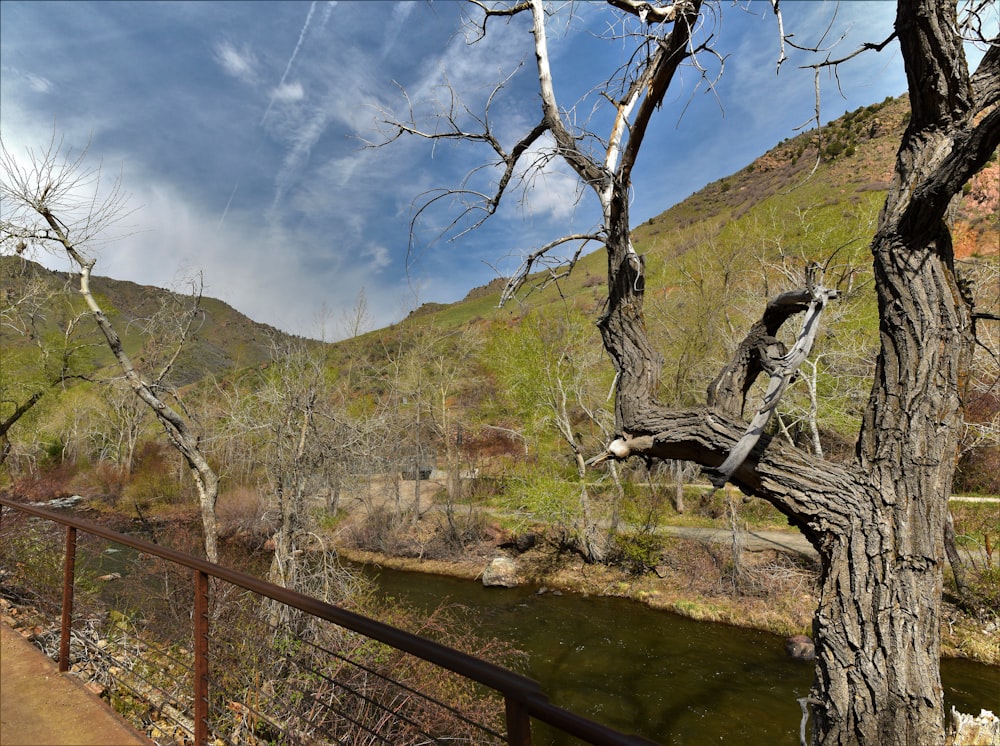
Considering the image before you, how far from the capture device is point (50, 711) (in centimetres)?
294

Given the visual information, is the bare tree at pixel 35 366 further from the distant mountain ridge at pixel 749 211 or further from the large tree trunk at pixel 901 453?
the large tree trunk at pixel 901 453

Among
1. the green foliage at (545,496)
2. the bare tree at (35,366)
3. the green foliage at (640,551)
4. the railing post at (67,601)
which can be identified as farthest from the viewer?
the bare tree at (35,366)

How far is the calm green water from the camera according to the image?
8414 millimetres

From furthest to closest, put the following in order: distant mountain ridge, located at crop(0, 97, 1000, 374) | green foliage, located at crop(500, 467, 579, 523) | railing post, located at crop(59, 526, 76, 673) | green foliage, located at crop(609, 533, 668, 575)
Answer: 1. green foliage, located at crop(500, 467, 579, 523)
2. green foliage, located at crop(609, 533, 668, 575)
3. distant mountain ridge, located at crop(0, 97, 1000, 374)
4. railing post, located at crop(59, 526, 76, 673)

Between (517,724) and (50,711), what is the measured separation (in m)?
3.40

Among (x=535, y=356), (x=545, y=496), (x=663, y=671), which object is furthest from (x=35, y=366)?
(x=663, y=671)

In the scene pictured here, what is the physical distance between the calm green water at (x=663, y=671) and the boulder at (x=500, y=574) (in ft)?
3.72

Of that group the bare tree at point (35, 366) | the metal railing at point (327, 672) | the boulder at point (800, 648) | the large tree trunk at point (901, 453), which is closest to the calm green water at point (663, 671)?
the boulder at point (800, 648)

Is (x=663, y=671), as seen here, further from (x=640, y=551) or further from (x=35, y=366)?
(x=35, y=366)

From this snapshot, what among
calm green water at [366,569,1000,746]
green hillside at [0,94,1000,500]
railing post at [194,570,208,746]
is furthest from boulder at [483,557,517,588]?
railing post at [194,570,208,746]

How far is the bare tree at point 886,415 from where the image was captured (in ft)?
10.4

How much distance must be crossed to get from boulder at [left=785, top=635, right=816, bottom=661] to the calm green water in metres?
0.18

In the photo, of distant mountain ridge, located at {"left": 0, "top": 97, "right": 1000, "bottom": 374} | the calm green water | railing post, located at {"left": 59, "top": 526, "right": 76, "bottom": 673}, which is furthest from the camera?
the calm green water

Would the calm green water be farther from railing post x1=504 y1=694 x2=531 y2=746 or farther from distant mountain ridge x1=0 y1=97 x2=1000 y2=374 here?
railing post x1=504 y1=694 x2=531 y2=746
